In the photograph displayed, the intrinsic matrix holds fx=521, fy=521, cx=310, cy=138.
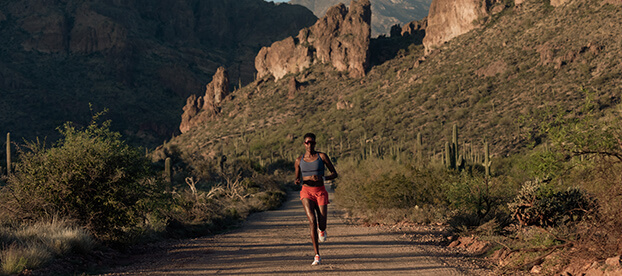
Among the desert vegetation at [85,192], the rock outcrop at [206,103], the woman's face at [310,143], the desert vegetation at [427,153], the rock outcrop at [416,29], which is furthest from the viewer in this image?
the rock outcrop at [206,103]

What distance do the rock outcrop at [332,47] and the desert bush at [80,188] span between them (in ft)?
277

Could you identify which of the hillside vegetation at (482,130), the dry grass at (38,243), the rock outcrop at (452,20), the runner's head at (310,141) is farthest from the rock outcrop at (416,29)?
the dry grass at (38,243)

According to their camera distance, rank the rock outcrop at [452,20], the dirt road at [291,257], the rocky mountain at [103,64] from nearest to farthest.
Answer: the dirt road at [291,257]
the rock outcrop at [452,20]
the rocky mountain at [103,64]

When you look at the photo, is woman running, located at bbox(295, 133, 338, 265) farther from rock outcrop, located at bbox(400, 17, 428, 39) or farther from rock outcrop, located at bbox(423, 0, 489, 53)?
rock outcrop, located at bbox(400, 17, 428, 39)

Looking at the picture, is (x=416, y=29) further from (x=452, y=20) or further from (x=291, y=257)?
(x=291, y=257)

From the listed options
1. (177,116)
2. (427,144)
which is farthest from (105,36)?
(427,144)

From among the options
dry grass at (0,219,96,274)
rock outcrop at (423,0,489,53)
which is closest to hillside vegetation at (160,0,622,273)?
rock outcrop at (423,0,489,53)

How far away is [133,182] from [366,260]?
5131mm

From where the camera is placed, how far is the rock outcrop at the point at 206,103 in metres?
112

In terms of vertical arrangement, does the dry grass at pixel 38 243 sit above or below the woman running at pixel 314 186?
below

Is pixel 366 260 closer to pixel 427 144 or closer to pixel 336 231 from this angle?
pixel 336 231

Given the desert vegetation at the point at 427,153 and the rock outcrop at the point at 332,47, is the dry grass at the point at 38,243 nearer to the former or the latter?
the desert vegetation at the point at 427,153

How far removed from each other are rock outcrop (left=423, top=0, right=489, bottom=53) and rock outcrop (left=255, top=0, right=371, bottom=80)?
12430 mm

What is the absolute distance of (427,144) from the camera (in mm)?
52750
